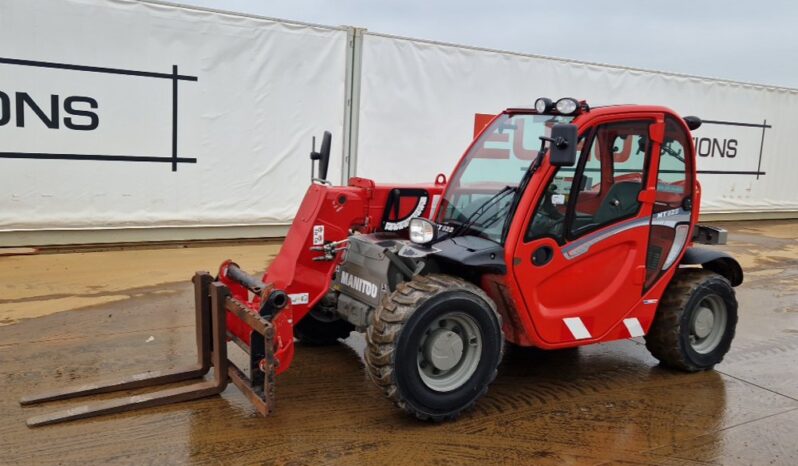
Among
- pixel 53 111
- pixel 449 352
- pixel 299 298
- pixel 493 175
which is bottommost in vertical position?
pixel 449 352

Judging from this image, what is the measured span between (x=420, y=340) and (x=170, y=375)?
1.69 m

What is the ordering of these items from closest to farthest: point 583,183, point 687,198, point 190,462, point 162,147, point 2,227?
1. point 190,462
2. point 583,183
3. point 687,198
4. point 2,227
5. point 162,147

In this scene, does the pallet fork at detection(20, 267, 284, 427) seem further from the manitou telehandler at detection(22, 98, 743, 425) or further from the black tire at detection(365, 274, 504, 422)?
the black tire at detection(365, 274, 504, 422)

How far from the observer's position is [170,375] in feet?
13.8

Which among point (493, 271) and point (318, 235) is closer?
point (493, 271)

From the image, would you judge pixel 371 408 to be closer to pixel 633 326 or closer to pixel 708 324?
pixel 633 326

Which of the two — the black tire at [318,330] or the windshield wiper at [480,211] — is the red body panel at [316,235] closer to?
the black tire at [318,330]

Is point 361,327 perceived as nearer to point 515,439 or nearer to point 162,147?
point 515,439

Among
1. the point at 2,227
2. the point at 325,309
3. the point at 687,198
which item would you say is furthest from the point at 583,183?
the point at 2,227

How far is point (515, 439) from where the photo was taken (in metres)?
3.71

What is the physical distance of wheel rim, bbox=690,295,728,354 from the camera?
4.80 m

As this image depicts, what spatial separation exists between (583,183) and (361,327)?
167 centimetres

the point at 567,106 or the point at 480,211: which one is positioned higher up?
the point at 567,106

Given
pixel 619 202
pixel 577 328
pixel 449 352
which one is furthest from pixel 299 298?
pixel 619 202
